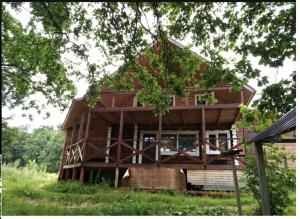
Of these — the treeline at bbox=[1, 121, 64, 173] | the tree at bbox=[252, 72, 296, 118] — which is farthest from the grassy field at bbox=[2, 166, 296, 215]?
the treeline at bbox=[1, 121, 64, 173]

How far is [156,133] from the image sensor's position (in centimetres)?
1342

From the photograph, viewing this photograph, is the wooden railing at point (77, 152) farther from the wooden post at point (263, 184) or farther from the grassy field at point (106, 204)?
the wooden post at point (263, 184)

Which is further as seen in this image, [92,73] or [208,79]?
[92,73]

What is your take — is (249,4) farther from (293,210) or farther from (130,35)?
(293,210)

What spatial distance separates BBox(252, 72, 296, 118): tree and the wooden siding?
5313 mm

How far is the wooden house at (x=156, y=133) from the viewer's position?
10.4 meters

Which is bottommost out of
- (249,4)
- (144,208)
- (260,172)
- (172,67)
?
(144,208)

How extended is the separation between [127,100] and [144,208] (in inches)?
340

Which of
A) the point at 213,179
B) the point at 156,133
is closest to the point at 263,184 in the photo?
the point at 213,179

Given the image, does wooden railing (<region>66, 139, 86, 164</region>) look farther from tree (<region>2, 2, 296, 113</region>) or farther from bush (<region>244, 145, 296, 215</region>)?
bush (<region>244, 145, 296, 215</region>)

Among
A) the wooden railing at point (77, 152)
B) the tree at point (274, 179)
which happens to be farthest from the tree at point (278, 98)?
the wooden railing at point (77, 152)

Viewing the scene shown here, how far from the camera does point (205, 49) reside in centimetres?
546

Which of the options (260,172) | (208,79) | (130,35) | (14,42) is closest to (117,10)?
(130,35)

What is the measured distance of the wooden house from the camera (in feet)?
34.0
